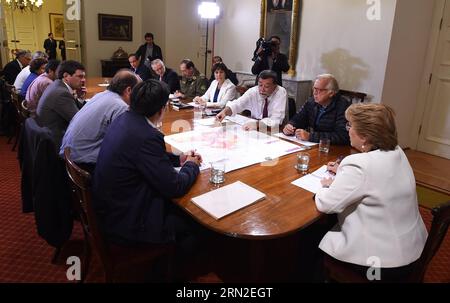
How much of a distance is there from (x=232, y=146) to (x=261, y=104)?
41.7 inches

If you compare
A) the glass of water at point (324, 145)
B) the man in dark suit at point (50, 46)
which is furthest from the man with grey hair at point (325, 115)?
the man in dark suit at point (50, 46)

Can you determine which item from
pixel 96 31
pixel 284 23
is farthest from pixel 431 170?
pixel 96 31

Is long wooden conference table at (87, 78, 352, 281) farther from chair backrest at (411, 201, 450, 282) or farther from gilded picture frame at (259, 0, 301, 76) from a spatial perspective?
gilded picture frame at (259, 0, 301, 76)

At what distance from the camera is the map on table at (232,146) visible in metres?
1.98

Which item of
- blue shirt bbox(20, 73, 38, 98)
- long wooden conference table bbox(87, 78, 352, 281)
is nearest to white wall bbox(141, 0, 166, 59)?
blue shirt bbox(20, 73, 38, 98)

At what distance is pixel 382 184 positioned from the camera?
4.47ft

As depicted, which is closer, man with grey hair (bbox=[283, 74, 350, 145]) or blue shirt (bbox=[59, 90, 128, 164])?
blue shirt (bbox=[59, 90, 128, 164])

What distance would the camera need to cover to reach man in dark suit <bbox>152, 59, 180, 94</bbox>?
14.6ft

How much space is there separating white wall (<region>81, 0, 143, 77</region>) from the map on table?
5724mm

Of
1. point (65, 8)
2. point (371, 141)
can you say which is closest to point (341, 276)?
point (371, 141)

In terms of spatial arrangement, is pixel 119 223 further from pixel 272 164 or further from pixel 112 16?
pixel 112 16

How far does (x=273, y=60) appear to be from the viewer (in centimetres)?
466

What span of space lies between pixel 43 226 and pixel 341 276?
153cm

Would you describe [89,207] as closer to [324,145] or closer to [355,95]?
[324,145]
